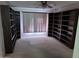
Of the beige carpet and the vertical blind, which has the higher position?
the vertical blind

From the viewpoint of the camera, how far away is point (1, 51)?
3318mm

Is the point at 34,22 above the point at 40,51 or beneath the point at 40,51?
above

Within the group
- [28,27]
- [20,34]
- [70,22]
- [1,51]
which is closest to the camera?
[1,51]

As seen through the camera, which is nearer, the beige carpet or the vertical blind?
the beige carpet

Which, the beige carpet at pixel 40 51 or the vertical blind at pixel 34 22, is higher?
the vertical blind at pixel 34 22

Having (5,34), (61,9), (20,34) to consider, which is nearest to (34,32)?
(20,34)

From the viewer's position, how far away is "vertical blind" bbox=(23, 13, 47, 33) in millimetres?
6800

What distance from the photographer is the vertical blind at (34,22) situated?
680cm

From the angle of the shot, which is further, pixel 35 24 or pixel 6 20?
pixel 35 24

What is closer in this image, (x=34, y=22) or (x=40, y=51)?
(x=40, y=51)

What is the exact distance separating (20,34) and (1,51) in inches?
122

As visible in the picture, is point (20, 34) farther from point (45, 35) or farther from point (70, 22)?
point (70, 22)

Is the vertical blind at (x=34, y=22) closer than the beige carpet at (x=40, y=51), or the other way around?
the beige carpet at (x=40, y=51)

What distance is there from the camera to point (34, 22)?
698 cm
